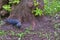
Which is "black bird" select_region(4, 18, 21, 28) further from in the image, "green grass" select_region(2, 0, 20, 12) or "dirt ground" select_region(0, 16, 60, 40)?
"green grass" select_region(2, 0, 20, 12)

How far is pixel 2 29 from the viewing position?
604 centimetres

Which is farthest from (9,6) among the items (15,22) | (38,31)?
(38,31)

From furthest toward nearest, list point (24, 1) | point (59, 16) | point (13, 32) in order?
point (59, 16)
point (24, 1)
point (13, 32)

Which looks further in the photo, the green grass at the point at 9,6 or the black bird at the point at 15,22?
the green grass at the point at 9,6

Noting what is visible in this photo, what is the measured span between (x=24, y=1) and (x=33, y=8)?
375 millimetres

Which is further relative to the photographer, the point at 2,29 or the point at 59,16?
the point at 59,16

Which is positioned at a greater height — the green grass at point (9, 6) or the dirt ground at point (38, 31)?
the green grass at point (9, 6)

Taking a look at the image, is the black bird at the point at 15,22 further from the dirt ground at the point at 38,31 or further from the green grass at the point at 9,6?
the green grass at the point at 9,6

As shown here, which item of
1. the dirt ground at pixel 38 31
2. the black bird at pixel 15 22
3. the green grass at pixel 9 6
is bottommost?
the dirt ground at pixel 38 31

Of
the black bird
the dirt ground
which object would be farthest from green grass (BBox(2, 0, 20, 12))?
the dirt ground

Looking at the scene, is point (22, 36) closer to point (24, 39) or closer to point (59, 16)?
point (24, 39)

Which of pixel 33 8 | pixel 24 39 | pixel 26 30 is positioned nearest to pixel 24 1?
pixel 33 8

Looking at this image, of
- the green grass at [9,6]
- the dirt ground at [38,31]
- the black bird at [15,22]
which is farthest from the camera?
the green grass at [9,6]

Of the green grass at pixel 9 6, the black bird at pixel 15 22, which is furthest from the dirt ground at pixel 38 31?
the green grass at pixel 9 6
